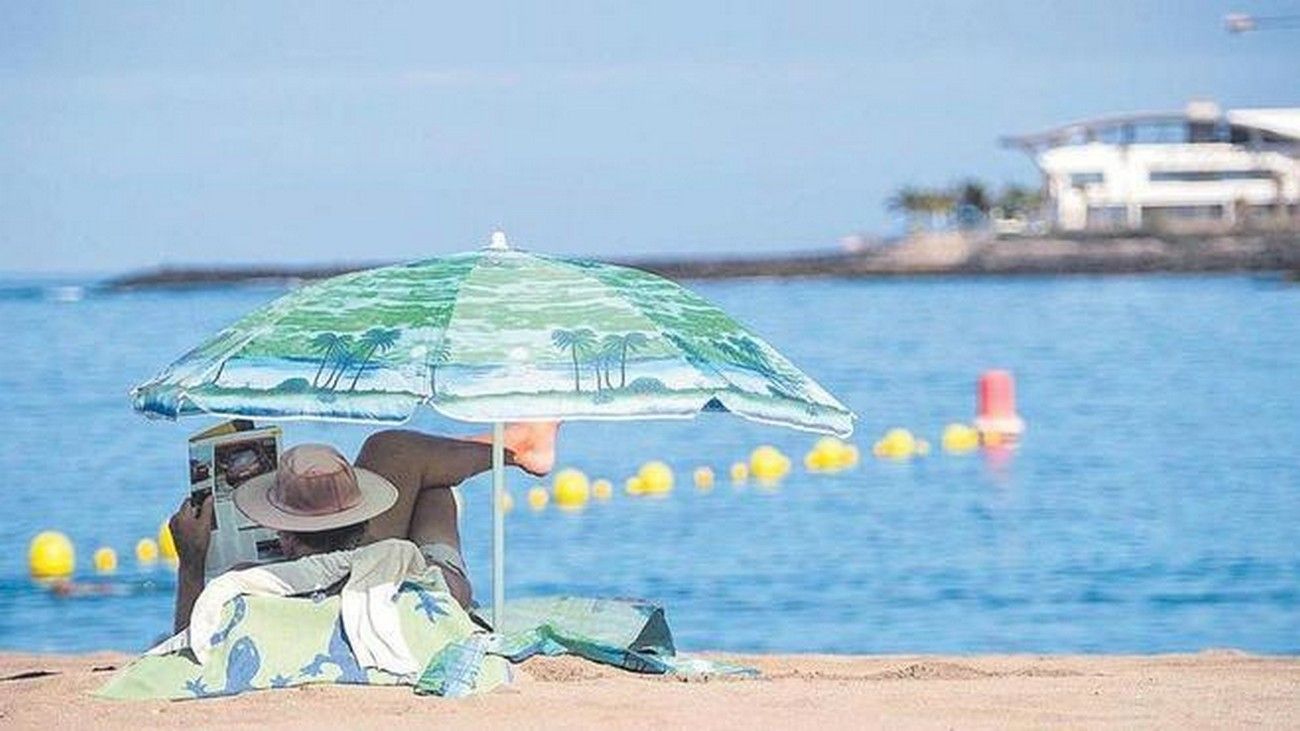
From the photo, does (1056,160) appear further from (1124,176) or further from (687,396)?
(687,396)

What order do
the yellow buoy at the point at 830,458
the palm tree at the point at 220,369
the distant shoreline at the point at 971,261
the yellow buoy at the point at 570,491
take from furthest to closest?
the distant shoreline at the point at 971,261
the yellow buoy at the point at 830,458
the yellow buoy at the point at 570,491
the palm tree at the point at 220,369

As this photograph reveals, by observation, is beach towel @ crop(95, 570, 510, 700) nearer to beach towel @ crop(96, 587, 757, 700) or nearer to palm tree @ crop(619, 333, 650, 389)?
beach towel @ crop(96, 587, 757, 700)

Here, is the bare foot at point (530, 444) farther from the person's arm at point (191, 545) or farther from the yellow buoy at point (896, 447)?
the yellow buoy at point (896, 447)

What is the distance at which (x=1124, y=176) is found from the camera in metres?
114

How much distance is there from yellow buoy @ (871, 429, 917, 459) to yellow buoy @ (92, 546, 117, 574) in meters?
9.17

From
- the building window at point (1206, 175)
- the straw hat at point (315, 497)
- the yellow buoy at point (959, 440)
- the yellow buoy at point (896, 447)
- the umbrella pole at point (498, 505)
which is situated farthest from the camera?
the building window at point (1206, 175)

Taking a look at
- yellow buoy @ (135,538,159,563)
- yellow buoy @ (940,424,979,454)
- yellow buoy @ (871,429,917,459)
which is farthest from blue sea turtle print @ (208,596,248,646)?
yellow buoy @ (940,424,979,454)

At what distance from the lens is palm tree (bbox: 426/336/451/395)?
6.99 meters

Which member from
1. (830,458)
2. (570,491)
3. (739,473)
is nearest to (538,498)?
(570,491)

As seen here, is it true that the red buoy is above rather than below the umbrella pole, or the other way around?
below

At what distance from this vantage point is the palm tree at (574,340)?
7.16 m

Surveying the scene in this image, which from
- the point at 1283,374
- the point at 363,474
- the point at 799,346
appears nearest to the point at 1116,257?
the point at 799,346

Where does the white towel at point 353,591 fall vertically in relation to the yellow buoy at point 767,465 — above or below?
above

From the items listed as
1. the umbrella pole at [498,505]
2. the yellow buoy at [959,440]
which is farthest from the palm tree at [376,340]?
the yellow buoy at [959,440]
